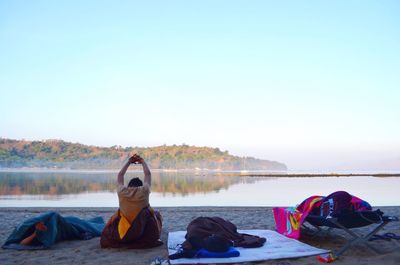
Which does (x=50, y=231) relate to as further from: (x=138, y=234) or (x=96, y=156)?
(x=96, y=156)

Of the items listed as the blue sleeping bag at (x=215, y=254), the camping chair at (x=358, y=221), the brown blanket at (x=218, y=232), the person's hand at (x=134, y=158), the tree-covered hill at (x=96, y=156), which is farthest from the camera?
the tree-covered hill at (x=96, y=156)

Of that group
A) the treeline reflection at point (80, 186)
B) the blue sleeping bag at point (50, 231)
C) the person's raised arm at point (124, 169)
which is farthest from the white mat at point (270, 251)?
the treeline reflection at point (80, 186)

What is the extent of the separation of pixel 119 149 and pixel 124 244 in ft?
466

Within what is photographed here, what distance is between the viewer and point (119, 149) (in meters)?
145

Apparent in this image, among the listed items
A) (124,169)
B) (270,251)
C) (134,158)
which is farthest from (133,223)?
(270,251)

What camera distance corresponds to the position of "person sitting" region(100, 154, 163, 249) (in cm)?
532

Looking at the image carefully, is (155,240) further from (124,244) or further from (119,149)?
(119,149)

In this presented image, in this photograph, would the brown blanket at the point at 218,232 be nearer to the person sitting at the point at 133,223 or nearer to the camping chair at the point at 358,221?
the person sitting at the point at 133,223

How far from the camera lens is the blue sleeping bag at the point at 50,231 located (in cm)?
560

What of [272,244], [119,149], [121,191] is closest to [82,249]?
[121,191]

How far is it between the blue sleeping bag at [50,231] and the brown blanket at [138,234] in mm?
781

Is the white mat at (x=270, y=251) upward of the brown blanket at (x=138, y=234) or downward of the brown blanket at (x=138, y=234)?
downward

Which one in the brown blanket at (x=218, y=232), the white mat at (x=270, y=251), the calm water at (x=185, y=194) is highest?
the brown blanket at (x=218, y=232)

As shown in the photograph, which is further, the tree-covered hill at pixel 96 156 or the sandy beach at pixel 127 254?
the tree-covered hill at pixel 96 156
